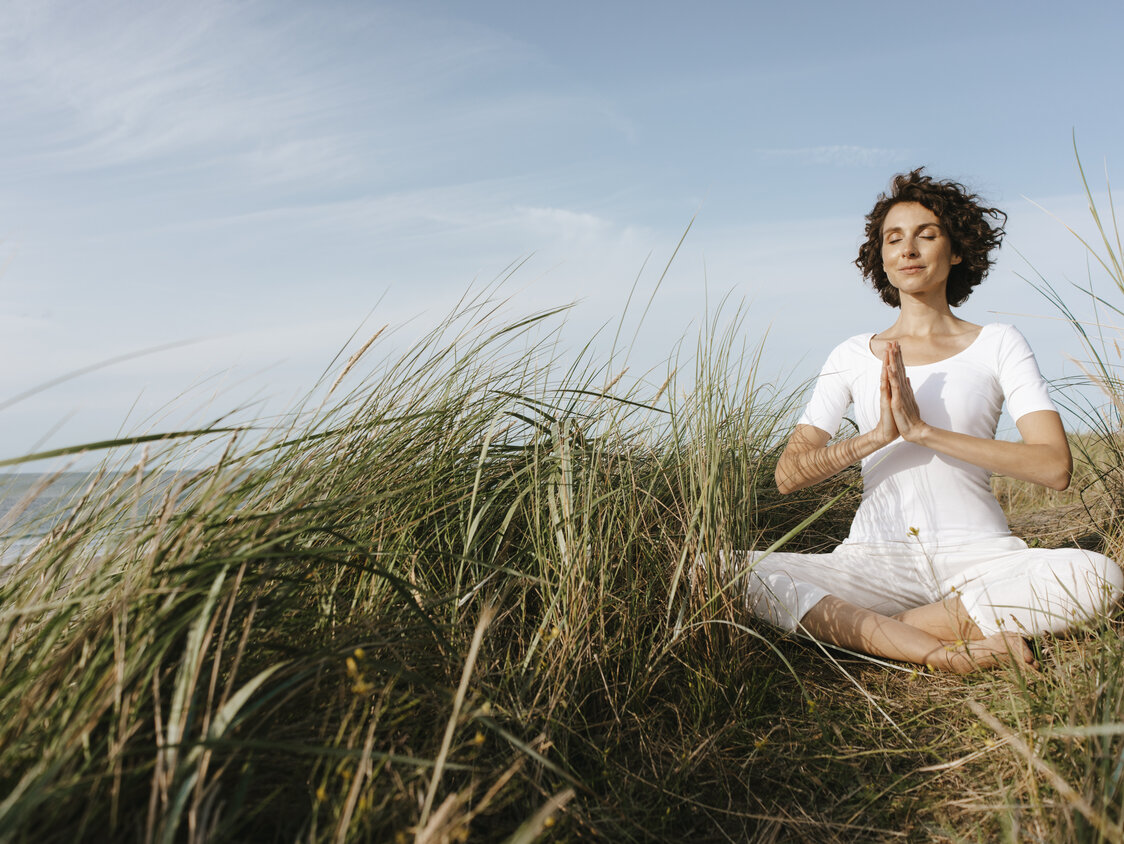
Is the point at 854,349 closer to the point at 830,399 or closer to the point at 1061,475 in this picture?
the point at 830,399

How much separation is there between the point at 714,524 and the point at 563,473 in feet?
1.51

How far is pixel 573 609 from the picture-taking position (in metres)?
1.72

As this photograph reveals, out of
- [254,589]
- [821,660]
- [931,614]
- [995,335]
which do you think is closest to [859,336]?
[995,335]

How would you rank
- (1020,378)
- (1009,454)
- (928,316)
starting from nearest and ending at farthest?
(1009,454), (1020,378), (928,316)

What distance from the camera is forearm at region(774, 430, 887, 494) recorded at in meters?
2.41

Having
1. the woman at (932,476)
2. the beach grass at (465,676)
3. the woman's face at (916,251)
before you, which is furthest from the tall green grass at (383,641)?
the woman's face at (916,251)

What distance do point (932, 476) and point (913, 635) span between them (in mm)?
595

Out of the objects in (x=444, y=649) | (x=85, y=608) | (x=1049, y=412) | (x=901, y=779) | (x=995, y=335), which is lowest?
(x=901, y=779)

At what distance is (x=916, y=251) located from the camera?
9.00ft

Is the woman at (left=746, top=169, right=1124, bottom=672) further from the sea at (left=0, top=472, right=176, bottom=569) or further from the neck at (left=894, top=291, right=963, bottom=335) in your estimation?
the sea at (left=0, top=472, right=176, bottom=569)

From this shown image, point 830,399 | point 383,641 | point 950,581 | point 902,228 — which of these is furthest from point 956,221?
point 383,641

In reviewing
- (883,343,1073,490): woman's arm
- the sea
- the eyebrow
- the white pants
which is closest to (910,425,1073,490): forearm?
(883,343,1073,490): woman's arm

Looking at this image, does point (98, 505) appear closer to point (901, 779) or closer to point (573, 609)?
point (573, 609)

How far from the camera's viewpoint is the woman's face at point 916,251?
273 centimetres
